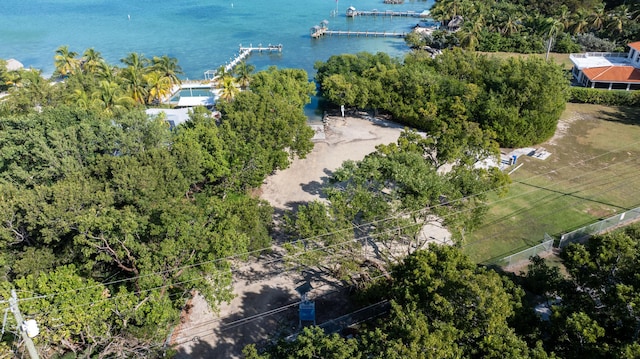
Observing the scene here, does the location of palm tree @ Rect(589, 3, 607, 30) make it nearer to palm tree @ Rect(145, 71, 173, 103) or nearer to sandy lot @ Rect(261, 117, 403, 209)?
sandy lot @ Rect(261, 117, 403, 209)

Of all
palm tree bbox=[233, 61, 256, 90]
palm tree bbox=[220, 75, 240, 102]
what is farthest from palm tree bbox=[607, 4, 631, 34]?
palm tree bbox=[220, 75, 240, 102]

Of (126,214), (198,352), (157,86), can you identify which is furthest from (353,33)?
(198,352)

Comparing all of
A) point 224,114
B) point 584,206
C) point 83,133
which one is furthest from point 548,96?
point 83,133

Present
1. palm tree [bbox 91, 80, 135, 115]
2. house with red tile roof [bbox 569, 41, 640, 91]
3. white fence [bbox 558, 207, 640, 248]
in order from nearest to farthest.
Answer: white fence [bbox 558, 207, 640, 248]
palm tree [bbox 91, 80, 135, 115]
house with red tile roof [bbox 569, 41, 640, 91]

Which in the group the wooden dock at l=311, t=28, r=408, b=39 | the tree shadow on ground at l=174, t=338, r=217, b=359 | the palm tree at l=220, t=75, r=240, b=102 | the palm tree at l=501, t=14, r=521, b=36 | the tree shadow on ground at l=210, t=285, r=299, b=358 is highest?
the palm tree at l=501, t=14, r=521, b=36

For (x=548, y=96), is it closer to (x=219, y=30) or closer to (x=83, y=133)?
(x=83, y=133)
